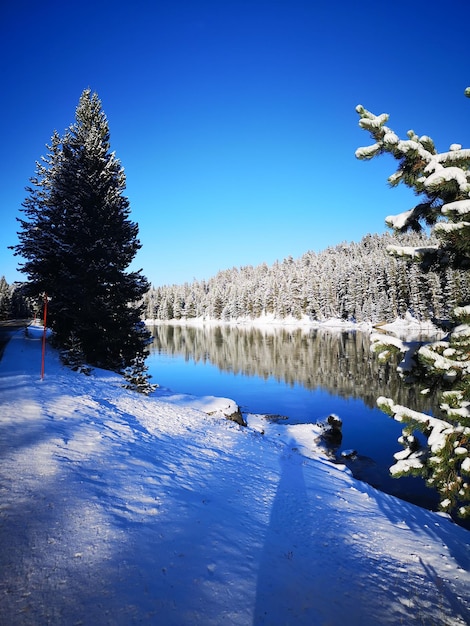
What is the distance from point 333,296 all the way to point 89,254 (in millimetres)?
94467

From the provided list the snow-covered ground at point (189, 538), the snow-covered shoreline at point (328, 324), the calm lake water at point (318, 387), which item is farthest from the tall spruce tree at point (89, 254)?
the snow-covered shoreline at point (328, 324)

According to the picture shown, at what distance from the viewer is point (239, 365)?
41125 mm

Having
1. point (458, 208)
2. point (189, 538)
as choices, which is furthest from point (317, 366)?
point (458, 208)

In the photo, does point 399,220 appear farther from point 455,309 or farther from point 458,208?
point 455,309

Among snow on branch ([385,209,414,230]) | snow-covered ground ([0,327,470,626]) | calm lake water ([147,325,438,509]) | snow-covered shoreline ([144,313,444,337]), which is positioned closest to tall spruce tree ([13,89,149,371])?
snow-covered ground ([0,327,470,626])

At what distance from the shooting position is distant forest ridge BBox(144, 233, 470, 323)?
7838 centimetres

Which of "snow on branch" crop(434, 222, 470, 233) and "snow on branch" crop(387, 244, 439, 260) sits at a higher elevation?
"snow on branch" crop(434, 222, 470, 233)

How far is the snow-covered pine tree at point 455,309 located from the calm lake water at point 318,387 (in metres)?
2.25

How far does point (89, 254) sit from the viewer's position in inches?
708

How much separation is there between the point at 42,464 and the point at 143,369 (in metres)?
10.8

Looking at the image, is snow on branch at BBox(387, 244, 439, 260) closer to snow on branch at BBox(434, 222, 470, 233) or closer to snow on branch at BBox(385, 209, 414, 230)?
snow on branch at BBox(385, 209, 414, 230)

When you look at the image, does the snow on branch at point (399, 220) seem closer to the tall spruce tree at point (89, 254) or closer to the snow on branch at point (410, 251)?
the snow on branch at point (410, 251)

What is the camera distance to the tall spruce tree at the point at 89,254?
58.0 feet

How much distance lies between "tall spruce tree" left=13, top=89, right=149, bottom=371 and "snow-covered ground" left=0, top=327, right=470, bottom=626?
8103 mm
